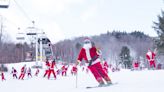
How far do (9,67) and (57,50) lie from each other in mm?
73135

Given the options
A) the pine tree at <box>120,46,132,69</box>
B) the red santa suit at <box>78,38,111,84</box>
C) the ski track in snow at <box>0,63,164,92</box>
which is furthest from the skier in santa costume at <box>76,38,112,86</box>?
the pine tree at <box>120,46,132,69</box>

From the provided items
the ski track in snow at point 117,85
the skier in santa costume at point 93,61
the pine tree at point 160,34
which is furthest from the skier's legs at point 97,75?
the pine tree at point 160,34

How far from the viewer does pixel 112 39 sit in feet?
583

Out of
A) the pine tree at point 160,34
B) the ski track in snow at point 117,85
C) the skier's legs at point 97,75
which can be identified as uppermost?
the pine tree at point 160,34

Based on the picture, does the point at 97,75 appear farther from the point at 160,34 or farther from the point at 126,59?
the point at 126,59

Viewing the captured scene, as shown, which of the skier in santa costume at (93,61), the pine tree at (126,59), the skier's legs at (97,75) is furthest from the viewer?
the pine tree at (126,59)

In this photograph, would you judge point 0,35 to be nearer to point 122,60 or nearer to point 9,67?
point 9,67

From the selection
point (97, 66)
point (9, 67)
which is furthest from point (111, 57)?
point (97, 66)

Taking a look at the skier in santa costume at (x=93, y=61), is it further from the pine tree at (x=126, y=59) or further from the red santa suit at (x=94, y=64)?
the pine tree at (x=126, y=59)

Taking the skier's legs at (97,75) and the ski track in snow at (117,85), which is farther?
the skier's legs at (97,75)

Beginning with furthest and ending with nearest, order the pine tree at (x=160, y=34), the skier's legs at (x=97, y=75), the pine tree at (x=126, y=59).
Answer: the pine tree at (x=126, y=59)
the pine tree at (x=160, y=34)
the skier's legs at (x=97, y=75)

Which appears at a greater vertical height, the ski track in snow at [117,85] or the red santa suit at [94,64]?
the red santa suit at [94,64]

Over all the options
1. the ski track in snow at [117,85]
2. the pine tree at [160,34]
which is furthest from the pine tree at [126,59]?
the ski track in snow at [117,85]

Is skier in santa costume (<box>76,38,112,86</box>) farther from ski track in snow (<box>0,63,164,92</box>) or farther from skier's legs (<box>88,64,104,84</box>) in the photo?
ski track in snow (<box>0,63,164,92</box>)
